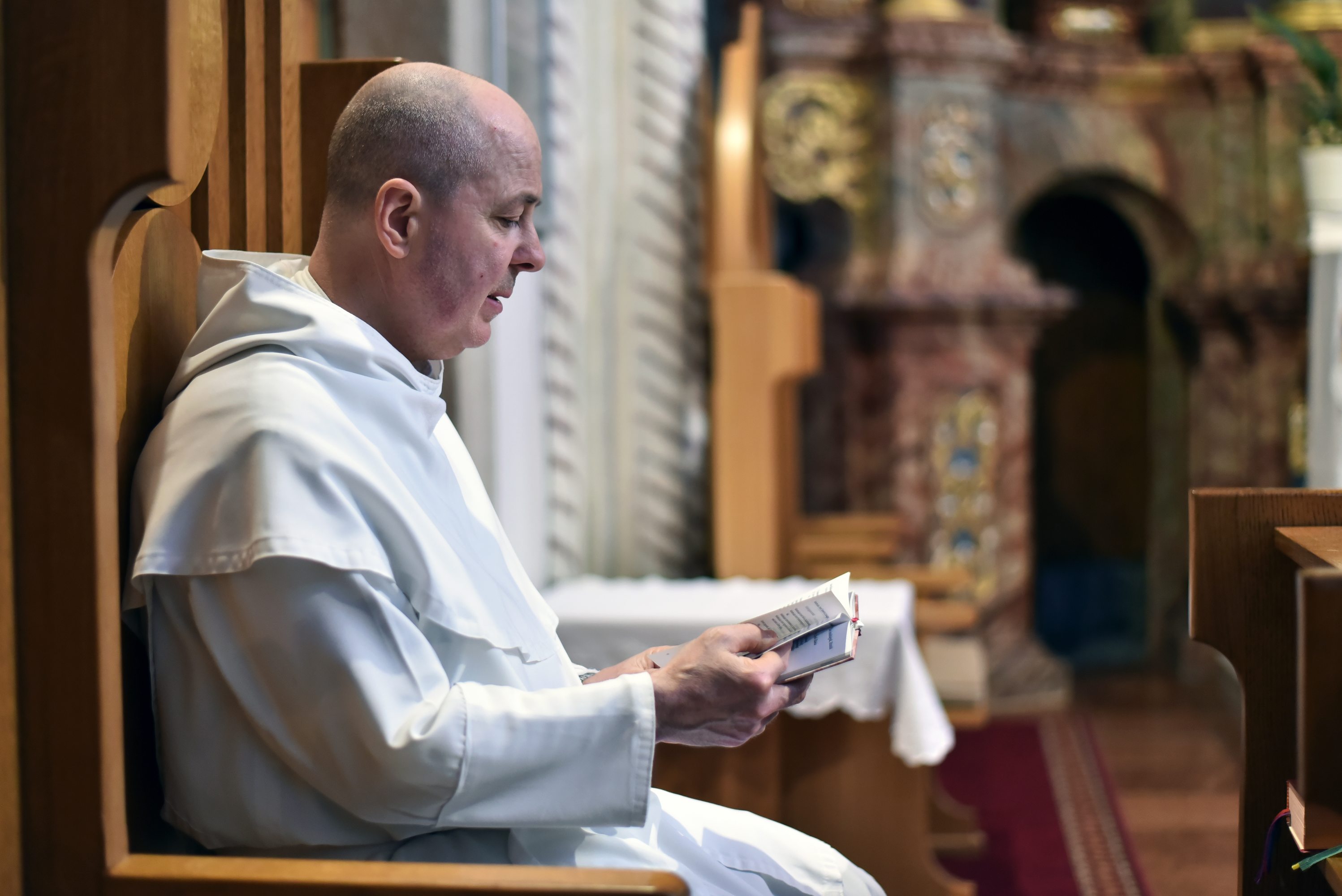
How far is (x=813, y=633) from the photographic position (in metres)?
1.72

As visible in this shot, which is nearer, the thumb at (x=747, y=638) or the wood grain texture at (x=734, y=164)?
the thumb at (x=747, y=638)

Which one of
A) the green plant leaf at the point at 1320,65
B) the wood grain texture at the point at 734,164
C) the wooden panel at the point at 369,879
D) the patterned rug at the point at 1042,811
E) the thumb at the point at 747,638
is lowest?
the patterned rug at the point at 1042,811

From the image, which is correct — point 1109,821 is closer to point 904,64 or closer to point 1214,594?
point 1214,594

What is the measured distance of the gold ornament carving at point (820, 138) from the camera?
7.31 metres

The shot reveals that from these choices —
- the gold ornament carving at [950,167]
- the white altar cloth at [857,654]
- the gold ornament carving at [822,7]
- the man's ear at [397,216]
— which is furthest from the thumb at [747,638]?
the gold ornament carving at [822,7]

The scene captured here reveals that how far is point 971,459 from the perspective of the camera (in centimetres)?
717

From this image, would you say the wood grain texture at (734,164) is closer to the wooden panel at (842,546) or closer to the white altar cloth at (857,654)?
the wooden panel at (842,546)

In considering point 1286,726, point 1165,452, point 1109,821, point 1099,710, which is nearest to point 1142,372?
point 1165,452

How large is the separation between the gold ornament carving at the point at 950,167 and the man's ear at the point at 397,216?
5.80m

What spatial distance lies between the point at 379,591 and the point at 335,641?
0.07m

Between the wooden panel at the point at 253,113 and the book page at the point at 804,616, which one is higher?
the wooden panel at the point at 253,113

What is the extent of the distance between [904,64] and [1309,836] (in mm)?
6218

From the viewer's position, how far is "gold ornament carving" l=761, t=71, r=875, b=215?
731 cm

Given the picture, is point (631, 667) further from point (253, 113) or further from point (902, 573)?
point (902, 573)
